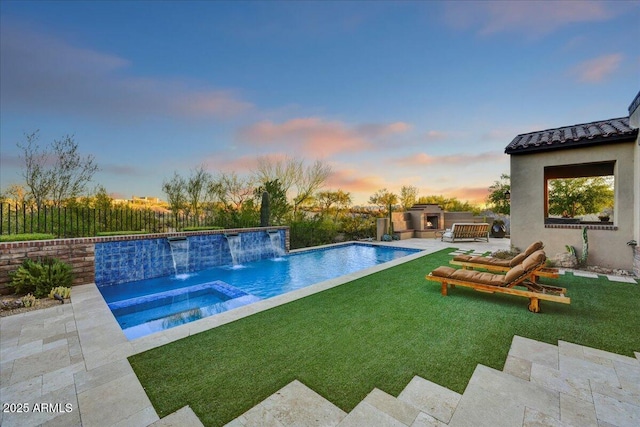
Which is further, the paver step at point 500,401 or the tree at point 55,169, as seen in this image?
the tree at point 55,169

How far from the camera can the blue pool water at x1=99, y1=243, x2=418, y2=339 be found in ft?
16.5

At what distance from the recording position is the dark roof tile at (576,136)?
655 cm

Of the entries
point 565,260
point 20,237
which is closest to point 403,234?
point 565,260

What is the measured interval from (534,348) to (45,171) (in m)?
13.0

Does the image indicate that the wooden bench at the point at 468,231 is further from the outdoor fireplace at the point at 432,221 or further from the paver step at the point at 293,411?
the paver step at the point at 293,411

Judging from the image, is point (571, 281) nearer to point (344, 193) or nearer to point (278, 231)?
point (278, 231)

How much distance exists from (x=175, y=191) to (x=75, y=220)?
4821 mm

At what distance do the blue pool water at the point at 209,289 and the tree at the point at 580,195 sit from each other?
10606 millimetres

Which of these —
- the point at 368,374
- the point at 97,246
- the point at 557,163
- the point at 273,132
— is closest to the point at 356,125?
the point at 273,132

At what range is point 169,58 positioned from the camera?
9.05m

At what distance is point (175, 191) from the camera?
12289mm

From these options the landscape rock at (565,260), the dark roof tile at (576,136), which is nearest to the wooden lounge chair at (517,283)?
the landscape rock at (565,260)

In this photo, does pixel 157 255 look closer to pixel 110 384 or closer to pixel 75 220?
pixel 75 220

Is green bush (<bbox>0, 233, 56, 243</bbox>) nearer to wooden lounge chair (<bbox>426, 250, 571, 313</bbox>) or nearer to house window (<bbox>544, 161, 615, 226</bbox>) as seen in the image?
wooden lounge chair (<bbox>426, 250, 571, 313</bbox>)
